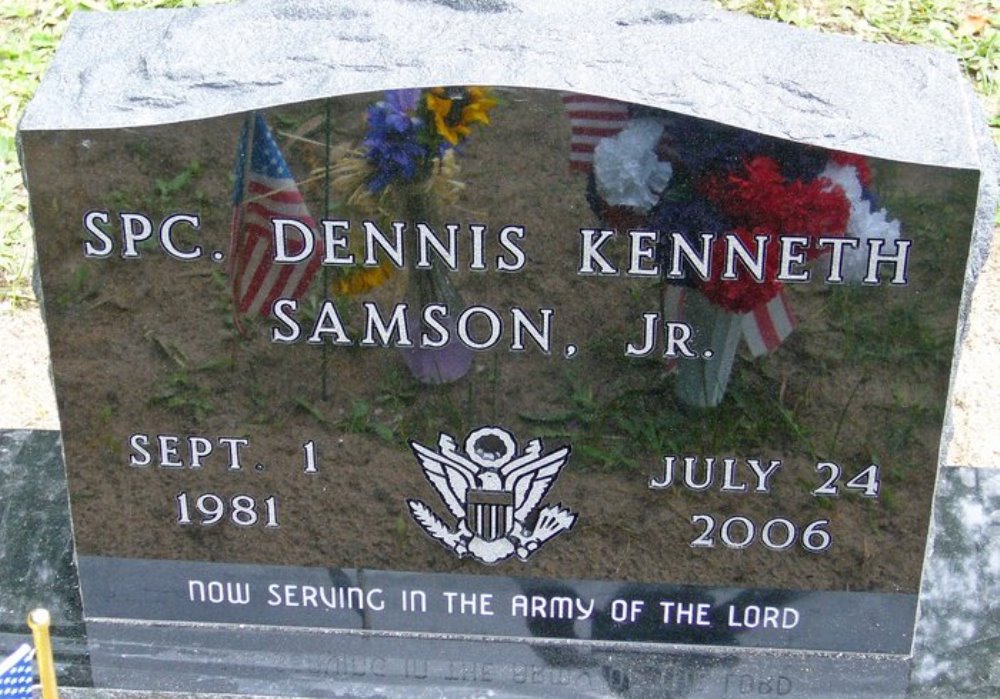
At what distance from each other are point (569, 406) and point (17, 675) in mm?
1109

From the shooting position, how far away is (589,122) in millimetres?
2609

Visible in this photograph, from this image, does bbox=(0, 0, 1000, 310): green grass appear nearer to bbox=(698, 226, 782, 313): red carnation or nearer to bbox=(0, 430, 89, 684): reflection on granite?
bbox=(0, 430, 89, 684): reflection on granite

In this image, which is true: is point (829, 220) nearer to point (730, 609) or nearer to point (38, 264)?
point (730, 609)

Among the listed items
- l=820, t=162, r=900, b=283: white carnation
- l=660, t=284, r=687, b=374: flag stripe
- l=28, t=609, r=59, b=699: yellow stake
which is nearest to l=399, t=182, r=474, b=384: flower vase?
l=660, t=284, r=687, b=374: flag stripe

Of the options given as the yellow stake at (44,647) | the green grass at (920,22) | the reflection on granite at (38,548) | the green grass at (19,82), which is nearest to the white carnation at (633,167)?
the yellow stake at (44,647)

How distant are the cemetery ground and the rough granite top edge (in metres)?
0.08

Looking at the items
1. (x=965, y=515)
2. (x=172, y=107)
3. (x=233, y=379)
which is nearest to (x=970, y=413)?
(x=965, y=515)

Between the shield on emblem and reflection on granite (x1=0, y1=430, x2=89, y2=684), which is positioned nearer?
the shield on emblem

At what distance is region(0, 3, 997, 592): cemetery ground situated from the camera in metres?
2.71

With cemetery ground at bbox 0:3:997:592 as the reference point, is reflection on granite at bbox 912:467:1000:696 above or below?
below

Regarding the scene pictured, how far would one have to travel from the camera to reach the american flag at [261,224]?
268cm

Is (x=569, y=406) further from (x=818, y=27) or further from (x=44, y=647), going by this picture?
(x=818, y=27)

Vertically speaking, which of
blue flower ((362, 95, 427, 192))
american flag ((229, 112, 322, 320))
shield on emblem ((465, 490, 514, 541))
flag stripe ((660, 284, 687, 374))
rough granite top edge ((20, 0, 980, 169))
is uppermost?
rough granite top edge ((20, 0, 980, 169))

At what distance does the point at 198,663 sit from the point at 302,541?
329 millimetres
